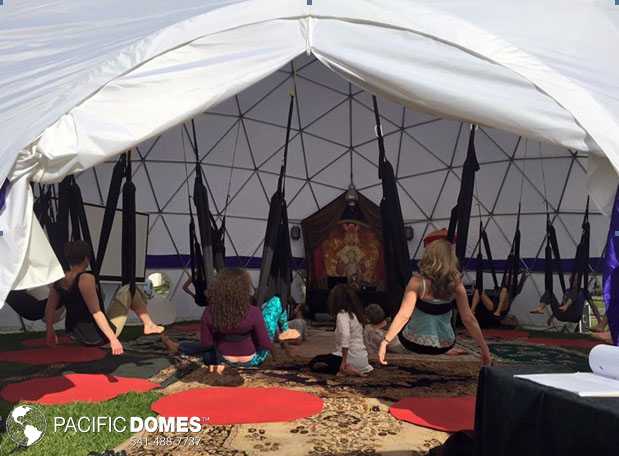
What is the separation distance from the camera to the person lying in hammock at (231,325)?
464cm

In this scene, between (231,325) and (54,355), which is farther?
(54,355)

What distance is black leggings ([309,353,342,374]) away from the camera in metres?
5.22

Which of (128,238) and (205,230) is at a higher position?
(205,230)

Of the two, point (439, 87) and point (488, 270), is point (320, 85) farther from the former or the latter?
point (439, 87)

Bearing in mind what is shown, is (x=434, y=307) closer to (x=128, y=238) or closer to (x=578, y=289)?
(x=128, y=238)

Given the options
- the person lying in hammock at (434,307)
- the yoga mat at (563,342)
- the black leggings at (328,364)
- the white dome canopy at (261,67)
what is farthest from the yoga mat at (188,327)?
the white dome canopy at (261,67)

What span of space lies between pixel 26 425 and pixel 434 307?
2.83m

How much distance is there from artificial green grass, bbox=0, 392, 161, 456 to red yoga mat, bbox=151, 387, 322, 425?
161 millimetres

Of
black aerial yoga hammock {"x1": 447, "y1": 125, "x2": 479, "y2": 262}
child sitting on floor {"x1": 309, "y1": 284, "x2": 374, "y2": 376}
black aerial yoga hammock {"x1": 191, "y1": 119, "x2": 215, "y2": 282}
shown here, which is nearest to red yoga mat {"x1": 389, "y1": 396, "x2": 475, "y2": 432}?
child sitting on floor {"x1": 309, "y1": 284, "x2": 374, "y2": 376}

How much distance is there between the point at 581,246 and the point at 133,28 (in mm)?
7378

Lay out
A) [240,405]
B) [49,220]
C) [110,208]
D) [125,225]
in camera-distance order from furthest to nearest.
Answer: [49,220]
[125,225]
[110,208]
[240,405]

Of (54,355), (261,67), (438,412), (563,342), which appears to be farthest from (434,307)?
(563,342)

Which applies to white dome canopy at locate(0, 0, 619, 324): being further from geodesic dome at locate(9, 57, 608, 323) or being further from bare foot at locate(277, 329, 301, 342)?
geodesic dome at locate(9, 57, 608, 323)

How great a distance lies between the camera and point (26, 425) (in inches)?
128
